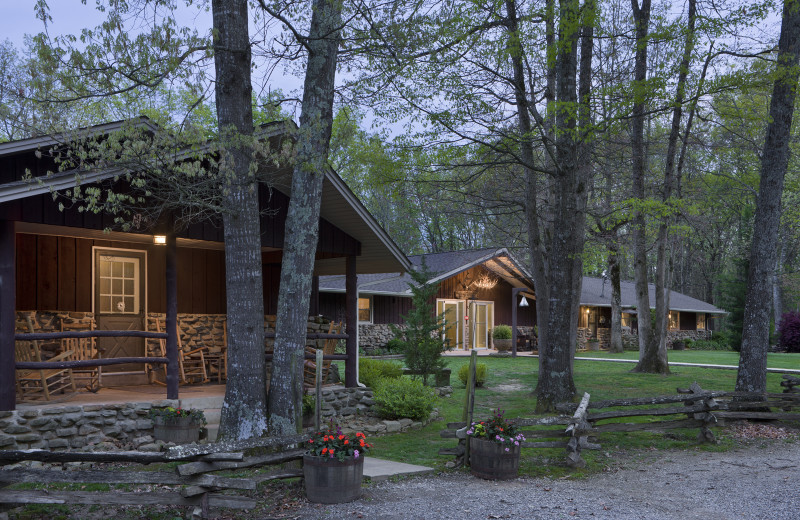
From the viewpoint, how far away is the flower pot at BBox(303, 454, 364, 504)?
6.21 meters

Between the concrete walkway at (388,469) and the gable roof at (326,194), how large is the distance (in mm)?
3734

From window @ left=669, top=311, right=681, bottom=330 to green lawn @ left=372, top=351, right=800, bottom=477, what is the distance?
44.4ft

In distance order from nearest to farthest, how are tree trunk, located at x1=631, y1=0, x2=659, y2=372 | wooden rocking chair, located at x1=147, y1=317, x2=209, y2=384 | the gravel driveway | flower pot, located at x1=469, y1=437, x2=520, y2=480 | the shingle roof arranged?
the gravel driveway, flower pot, located at x1=469, y1=437, x2=520, y2=480, wooden rocking chair, located at x1=147, y1=317, x2=209, y2=384, tree trunk, located at x1=631, y1=0, x2=659, y2=372, the shingle roof

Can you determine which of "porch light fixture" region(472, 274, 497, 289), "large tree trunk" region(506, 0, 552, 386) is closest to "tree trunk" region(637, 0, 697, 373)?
"large tree trunk" region(506, 0, 552, 386)

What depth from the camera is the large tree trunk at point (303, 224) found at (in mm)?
7969

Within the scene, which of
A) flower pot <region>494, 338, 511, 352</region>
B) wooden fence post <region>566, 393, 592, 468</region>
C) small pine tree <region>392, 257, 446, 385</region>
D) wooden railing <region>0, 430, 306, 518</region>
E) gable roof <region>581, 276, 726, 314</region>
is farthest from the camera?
gable roof <region>581, 276, 726, 314</region>

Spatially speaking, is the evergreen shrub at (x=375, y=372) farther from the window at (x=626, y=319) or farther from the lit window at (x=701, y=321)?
the lit window at (x=701, y=321)

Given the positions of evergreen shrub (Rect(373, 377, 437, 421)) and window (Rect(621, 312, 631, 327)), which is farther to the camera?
window (Rect(621, 312, 631, 327))

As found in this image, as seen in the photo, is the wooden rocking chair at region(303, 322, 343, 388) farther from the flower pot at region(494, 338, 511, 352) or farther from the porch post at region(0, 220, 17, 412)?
the flower pot at region(494, 338, 511, 352)

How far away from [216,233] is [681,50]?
10627 millimetres

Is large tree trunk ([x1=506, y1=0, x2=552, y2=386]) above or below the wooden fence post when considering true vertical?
above

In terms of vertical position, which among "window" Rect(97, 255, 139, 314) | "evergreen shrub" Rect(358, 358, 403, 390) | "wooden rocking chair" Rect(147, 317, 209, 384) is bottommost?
"evergreen shrub" Rect(358, 358, 403, 390)

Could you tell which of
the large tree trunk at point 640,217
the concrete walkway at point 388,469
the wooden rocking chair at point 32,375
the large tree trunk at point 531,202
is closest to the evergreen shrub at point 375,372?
the large tree trunk at point 531,202

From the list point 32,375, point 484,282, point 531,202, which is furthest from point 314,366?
point 484,282
